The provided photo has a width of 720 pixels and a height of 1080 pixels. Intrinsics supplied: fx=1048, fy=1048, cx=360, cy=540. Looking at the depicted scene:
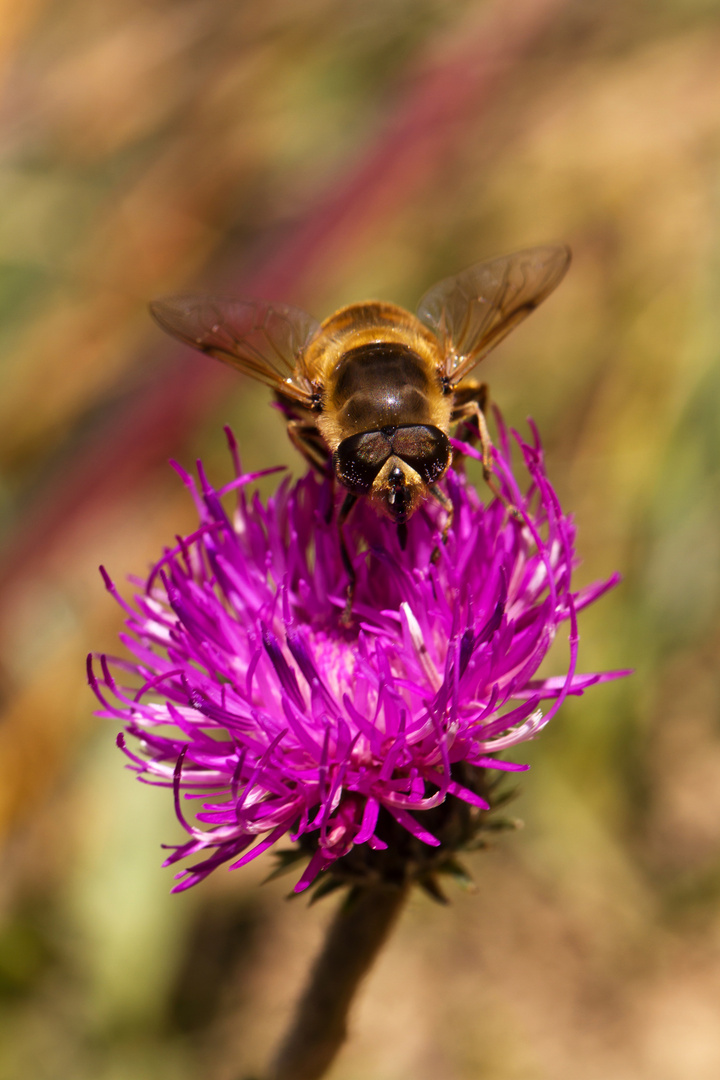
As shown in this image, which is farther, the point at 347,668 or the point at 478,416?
the point at 478,416

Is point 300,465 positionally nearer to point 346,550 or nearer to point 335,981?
point 346,550

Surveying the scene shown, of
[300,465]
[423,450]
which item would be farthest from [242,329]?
[300,465]

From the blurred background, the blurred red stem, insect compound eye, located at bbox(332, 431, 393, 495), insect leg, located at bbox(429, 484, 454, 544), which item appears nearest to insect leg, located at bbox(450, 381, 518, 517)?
insect leg, located at bbox(429, 484, 454, 544)

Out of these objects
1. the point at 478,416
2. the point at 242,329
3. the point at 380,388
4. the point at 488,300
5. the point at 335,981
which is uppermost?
the point at 242,329

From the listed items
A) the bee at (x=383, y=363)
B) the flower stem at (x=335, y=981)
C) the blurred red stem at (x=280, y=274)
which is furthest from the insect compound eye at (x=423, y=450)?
the blurred red stem at (x=280, y=274)

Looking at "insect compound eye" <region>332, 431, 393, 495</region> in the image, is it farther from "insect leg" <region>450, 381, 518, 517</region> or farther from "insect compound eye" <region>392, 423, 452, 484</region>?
"insect leg" <region>450, 381, 518, 517</region>

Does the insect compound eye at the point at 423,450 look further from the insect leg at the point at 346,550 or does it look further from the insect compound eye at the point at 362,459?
the insect leg at the point at 346,550

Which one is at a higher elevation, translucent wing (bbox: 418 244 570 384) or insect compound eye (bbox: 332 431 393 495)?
translucent wing (bbox: 418 244 570 384)
